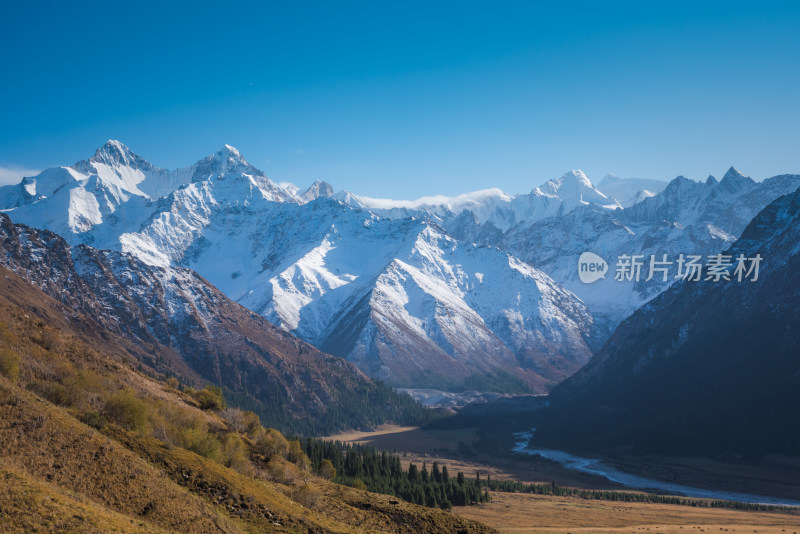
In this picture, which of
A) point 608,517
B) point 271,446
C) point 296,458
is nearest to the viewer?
point 271,446

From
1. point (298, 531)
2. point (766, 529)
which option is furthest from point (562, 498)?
point (298, 531)

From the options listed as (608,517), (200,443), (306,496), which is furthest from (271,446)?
(608,517)

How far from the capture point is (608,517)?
103 m

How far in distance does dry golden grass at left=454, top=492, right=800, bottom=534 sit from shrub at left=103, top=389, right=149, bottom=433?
48.4 metres

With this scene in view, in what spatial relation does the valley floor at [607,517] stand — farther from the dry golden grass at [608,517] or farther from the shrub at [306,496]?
the shrub at [306,496]

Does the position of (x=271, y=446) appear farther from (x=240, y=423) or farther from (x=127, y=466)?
(x=127, y=466)

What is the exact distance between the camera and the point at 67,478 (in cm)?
3453

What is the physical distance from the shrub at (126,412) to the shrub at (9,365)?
23.6 feet

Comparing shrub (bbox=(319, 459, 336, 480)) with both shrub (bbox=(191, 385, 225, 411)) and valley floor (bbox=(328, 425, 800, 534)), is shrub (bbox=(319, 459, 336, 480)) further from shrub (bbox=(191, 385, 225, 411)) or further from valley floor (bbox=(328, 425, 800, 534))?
valley floor (bbox=(328, 425, 800, 534))

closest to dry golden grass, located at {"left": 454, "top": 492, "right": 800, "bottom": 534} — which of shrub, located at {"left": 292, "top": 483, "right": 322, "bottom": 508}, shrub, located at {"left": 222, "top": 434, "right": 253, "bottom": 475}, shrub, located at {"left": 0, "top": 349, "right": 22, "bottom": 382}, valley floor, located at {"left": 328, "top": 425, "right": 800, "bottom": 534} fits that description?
valley floor, located at {"left": 328, "top": 425, "right": 800, "bottom": 534}

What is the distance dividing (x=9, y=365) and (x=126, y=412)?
9.55 metres

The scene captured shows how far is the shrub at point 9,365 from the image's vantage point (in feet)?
152

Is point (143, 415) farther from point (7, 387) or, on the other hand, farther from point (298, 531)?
point (298, 531)

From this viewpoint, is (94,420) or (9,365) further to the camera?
(9,365)
